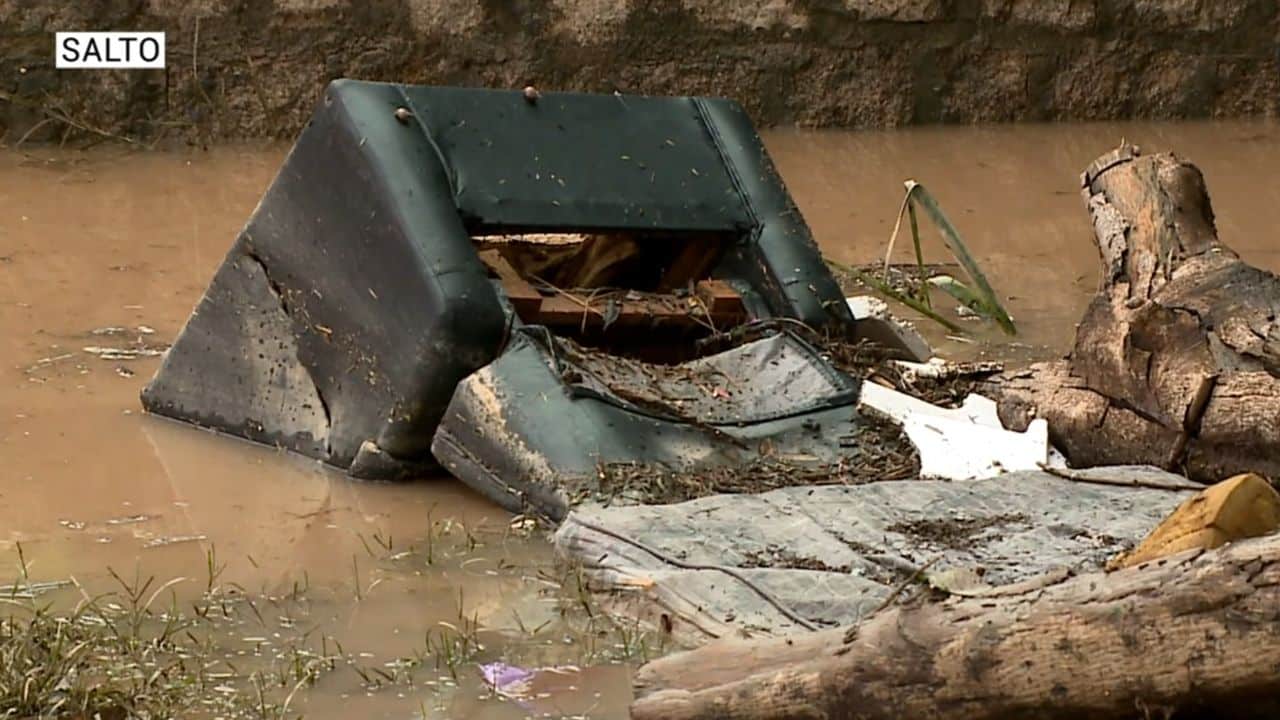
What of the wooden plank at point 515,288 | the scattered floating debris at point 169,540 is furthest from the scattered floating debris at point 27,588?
the wooden plank at point 515,288

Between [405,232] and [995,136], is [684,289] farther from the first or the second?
[995,136]

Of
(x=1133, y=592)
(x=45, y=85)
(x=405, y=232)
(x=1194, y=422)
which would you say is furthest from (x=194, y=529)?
(x=45, y=85)

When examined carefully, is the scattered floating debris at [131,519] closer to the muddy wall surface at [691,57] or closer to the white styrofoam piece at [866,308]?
the white styrofoam piece at [866,308]

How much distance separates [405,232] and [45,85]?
4.21 meters

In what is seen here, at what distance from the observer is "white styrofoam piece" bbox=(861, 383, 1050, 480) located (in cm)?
427

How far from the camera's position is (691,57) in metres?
8.83

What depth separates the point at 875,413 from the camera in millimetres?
4465

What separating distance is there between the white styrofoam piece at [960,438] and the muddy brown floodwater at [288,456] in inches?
33.4

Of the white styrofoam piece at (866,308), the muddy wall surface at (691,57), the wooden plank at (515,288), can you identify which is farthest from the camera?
the muddy wall surface at (691,57)

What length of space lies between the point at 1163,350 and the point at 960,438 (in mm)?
447

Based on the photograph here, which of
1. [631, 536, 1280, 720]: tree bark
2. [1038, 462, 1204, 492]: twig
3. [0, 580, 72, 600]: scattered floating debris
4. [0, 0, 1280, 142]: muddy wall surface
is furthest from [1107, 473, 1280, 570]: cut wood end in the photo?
[0, 0, 1280, 142]: muddy wall surface

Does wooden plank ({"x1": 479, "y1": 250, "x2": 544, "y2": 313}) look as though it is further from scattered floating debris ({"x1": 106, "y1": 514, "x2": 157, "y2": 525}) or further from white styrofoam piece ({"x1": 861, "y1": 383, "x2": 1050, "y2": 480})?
scattered floating debris ({"x1": 106, "y1": 514, "x2": 157, "y2": 525})

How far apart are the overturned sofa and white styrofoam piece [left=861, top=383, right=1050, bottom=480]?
0.11 metres

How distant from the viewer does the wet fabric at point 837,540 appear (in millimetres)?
3408
